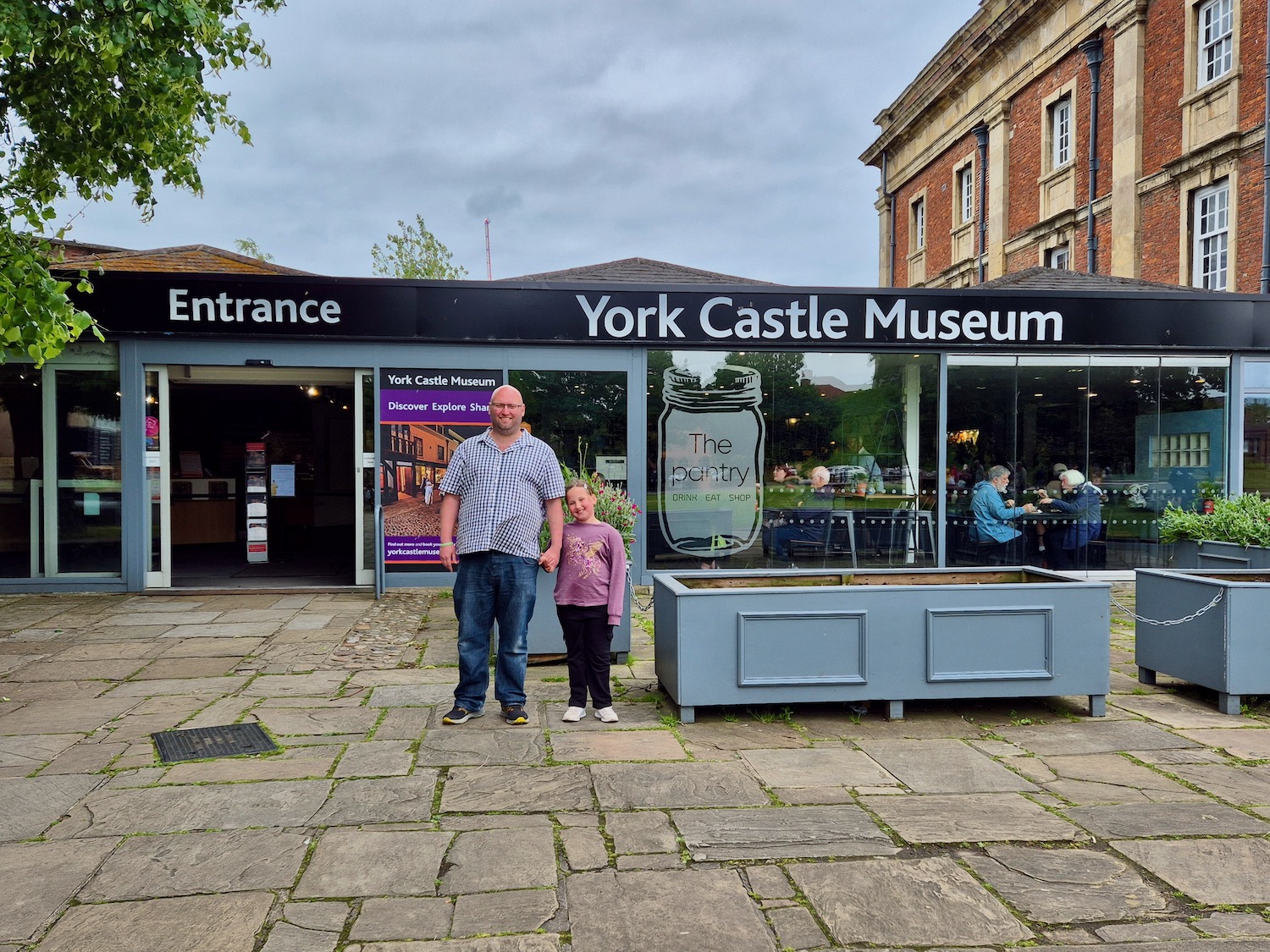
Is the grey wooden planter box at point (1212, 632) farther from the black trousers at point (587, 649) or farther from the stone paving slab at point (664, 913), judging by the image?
the stone paving slab at point (664, 913)

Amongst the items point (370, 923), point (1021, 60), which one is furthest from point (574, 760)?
point (1021, 60)

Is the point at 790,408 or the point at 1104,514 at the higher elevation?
the point at 790,408

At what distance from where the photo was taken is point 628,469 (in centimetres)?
1073

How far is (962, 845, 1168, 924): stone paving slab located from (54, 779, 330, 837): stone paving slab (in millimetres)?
2628

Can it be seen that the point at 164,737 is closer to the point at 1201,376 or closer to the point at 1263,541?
the point at 1263,541

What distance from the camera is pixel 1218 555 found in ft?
27.7

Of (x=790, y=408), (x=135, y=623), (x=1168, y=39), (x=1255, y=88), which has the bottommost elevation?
(x=135, y=623)

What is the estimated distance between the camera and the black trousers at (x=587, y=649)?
204 inches

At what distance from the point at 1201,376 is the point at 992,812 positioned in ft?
31.3

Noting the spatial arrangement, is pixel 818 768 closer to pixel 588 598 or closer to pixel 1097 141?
pixel 588 598

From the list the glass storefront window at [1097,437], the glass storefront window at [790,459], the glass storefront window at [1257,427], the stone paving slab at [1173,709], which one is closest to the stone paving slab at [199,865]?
the stone paving slab at [1173,709]

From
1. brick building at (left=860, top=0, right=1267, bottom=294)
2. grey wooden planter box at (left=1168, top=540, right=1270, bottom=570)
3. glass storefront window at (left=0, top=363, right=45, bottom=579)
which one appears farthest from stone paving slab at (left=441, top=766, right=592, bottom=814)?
brick building at (left=860, top=0, right=1267, bottom=294)

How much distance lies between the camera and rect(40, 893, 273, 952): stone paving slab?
9.06 feet

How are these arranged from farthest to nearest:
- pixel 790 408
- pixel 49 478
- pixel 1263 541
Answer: pixel 790 408
pixel 49 478
pixel 1263 541
